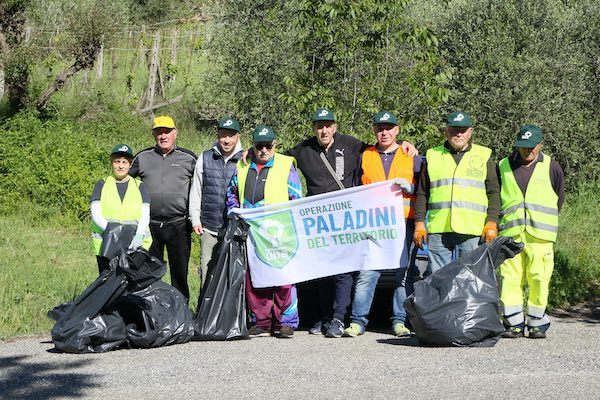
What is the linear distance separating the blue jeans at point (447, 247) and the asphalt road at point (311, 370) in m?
0.76

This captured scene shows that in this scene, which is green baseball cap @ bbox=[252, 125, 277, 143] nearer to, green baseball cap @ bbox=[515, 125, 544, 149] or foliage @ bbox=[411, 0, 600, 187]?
green baseball cap @ bbox=[515, 125, 544, 149]

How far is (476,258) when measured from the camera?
8.59 metres

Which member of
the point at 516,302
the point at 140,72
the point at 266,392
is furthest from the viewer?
the point at 140,72

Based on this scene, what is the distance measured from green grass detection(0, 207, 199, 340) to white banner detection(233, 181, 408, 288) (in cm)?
152

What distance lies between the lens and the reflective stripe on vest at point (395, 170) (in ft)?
30.4

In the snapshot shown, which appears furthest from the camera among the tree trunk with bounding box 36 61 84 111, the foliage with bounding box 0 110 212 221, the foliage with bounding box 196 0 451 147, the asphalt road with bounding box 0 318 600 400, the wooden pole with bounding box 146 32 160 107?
the wooden pole with bounding box 146 32 160 107

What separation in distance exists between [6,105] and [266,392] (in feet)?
46.4

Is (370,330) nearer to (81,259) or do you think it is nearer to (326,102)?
(326,102)

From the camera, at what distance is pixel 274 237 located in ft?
31.0

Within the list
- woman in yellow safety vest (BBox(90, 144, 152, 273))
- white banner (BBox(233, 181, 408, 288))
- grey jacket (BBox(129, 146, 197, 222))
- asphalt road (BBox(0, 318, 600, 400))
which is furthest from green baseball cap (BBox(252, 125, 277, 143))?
asphalt road (BBox(0, 318, 600, 400))

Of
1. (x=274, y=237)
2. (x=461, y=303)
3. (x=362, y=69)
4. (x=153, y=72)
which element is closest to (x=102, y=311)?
(x=274, y=237)

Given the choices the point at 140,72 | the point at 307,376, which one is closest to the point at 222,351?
the point at 307,376

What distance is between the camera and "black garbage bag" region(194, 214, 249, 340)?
29.1 ft

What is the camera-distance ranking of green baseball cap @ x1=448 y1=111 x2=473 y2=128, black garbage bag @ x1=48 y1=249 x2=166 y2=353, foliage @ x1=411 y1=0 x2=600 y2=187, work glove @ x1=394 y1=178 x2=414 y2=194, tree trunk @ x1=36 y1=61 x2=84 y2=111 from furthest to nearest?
tree trunk @ x1=36 y1=61 x2=84 y2=111 → foliage @ x1=411 y1=0 x2=600 y2=187 → work glove @ x1=394 y1=178 x2=414 y2=194 → green baseball cap @ x1=448 y1=111 x2=473 y2=128 → black garbage bag @ x1=48 y1=249 x2=166 y2=353
